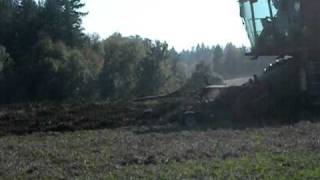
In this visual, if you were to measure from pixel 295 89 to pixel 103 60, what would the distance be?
51358mm

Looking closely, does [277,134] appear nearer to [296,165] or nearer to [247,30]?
[296,165]

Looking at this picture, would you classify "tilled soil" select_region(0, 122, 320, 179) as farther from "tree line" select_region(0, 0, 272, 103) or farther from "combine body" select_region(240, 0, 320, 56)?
"tree line" select_region(0, 0, 272, 103)

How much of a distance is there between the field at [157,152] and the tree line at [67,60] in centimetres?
3737

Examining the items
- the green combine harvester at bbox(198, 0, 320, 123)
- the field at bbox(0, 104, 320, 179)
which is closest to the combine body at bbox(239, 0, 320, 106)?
the green combine harvester at bbox(198, 0, 320, 123)

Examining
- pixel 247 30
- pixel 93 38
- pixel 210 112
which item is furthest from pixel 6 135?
pixel 93 38

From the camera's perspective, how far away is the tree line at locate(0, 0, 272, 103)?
63250mm

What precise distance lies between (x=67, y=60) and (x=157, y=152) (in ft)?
168

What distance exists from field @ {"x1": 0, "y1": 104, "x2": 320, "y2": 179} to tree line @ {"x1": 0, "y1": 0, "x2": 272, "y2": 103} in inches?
1471

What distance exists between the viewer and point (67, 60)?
65125 mm

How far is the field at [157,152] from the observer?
11965 millimetres

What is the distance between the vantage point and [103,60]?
244 ft

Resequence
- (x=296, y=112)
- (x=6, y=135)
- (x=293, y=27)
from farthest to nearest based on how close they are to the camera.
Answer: (x=293, y=27) → (x=296, y=112) → (x=6, y=135)

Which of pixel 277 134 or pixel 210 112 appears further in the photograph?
pixel 210 112

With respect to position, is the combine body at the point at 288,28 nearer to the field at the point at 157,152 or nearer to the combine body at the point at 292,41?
the combine body at the point at 292,41
